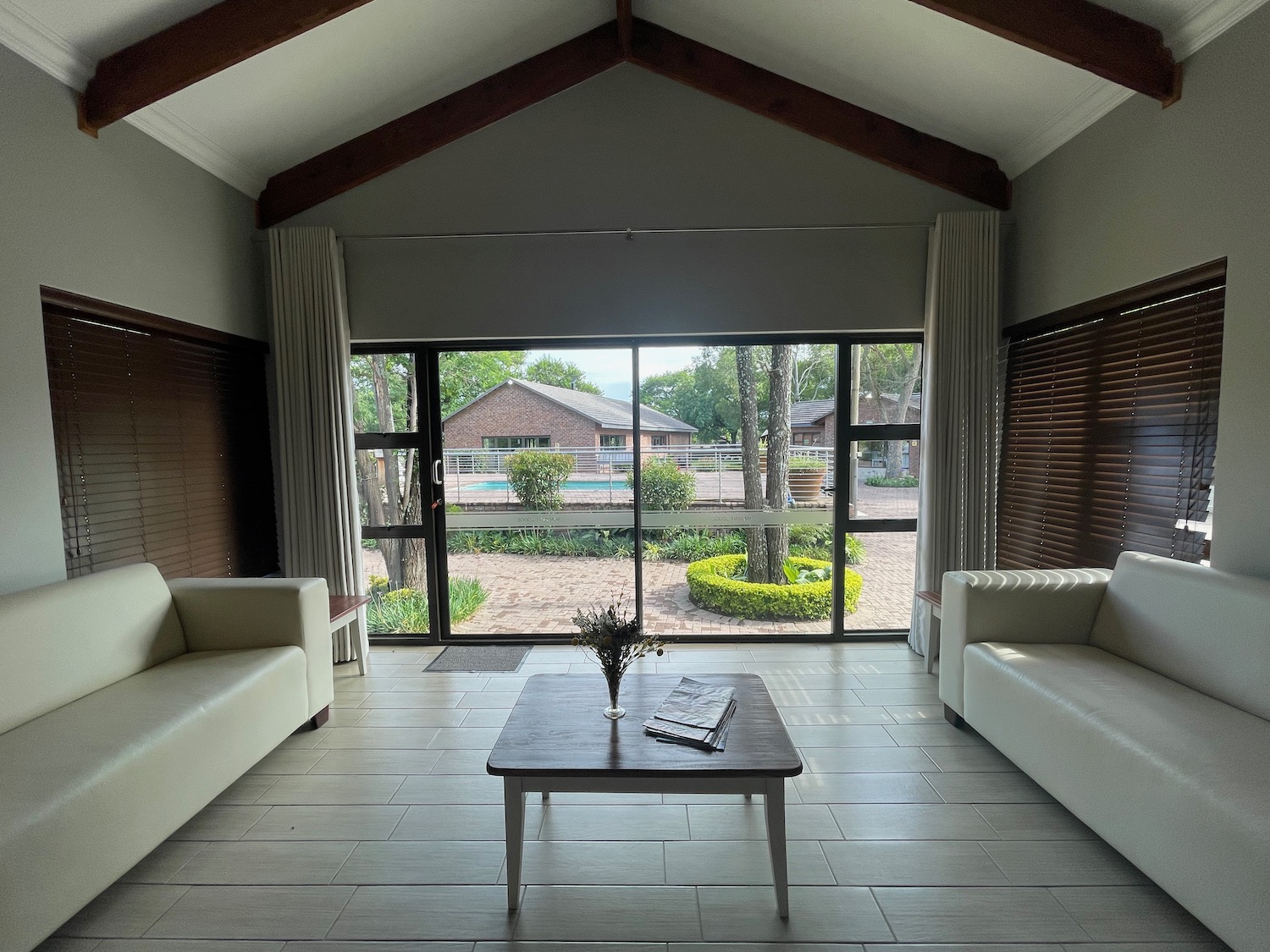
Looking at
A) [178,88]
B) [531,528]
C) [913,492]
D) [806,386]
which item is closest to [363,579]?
[531,528]

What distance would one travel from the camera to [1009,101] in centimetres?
314

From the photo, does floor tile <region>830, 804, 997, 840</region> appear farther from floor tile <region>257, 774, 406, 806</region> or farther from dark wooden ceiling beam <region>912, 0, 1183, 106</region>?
dark wooden ceiling beam <region>912, 0, 1183, 106</region>

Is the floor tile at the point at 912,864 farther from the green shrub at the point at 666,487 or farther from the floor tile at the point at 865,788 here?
the green shrub at the point at 666,487

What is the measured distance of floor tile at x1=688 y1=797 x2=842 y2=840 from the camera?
2.14 m

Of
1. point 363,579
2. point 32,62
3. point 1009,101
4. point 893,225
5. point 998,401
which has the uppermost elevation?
point 1009,101

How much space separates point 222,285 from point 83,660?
2.13m

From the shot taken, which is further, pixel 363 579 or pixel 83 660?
pixel 363 579

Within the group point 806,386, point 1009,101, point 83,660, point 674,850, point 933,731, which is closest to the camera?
point 674,850

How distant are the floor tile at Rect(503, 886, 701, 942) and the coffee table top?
40cm

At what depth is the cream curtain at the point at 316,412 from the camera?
3.69 m

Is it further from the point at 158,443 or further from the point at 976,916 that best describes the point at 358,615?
the point at 976,916

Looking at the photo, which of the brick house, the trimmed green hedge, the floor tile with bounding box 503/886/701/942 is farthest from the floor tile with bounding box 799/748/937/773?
the brick house

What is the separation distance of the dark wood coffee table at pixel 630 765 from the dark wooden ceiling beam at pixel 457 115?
10.8 ft

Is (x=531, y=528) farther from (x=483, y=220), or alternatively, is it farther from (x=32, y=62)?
(x=32, y=62)
